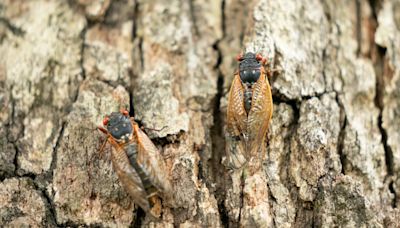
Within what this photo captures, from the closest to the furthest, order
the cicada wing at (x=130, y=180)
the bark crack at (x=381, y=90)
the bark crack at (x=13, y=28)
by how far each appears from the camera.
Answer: the cicada wing at (x=130, y=180)
the bark crack at (x=381, y=90)
the bark crack at (x=13, y=28)

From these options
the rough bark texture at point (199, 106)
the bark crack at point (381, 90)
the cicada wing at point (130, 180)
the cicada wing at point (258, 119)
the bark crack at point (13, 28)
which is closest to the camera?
the cicada wing at point (130, 180)

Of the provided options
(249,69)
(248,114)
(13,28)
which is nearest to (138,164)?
(248,114)

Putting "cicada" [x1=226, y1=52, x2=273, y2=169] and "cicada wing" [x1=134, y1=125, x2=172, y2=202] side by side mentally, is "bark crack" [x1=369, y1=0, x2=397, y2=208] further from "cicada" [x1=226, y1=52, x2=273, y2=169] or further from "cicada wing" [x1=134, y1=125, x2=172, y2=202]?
"cicada wing" [x1=134, y1=125, x2=172, y2=202]

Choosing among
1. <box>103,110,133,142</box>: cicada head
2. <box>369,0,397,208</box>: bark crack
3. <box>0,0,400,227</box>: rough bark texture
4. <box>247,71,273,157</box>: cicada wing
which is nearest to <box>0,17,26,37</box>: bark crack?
<box>0,0,400,227</box>: rough bark texture

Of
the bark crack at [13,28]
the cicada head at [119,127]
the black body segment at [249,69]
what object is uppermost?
the bark crack at [13,28]

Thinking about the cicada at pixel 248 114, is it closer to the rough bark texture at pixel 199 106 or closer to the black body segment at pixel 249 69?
the black body segment at pixel 249 69

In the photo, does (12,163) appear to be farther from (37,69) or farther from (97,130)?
(37,69)

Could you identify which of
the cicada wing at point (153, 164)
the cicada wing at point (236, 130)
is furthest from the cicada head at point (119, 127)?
the cicada wing at point (236, 130)

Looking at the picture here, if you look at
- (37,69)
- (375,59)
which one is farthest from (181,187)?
(375,59)
